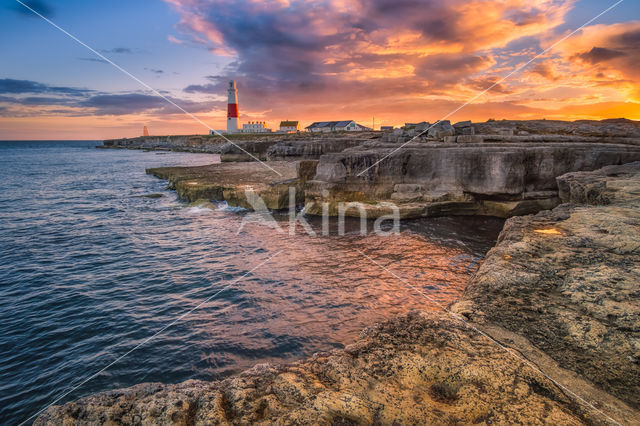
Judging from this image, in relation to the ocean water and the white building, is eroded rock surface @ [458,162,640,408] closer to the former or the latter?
the ocean water

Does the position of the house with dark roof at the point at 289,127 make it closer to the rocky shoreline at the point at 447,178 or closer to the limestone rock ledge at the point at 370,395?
the rocky shoreline at the point at 447,178

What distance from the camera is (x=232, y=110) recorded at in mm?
98312

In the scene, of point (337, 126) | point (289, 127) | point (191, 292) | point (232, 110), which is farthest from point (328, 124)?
point (191, 292)

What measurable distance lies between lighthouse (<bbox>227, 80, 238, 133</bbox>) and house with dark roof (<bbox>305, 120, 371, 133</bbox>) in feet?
77.1

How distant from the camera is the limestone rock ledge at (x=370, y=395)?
2.96 meters

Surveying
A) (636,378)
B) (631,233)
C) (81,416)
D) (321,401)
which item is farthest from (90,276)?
(631,233)

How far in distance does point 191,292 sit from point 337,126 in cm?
9046

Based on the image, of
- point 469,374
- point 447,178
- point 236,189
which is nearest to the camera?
point 469,374

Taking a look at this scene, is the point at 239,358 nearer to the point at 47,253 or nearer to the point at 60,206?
the point at 47,253

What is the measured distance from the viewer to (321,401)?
10.2 ft

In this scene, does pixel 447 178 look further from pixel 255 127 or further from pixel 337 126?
pixel 255 127

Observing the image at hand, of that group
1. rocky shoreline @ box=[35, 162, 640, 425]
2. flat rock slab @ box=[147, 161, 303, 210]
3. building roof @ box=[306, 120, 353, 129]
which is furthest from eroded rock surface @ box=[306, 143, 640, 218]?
building roof @ box=[306, 120, 353, 129]

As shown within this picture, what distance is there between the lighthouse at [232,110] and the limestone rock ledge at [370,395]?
100573 millimetres

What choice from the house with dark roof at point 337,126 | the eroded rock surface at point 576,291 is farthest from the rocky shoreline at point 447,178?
the house with dark roof at point 337,126
